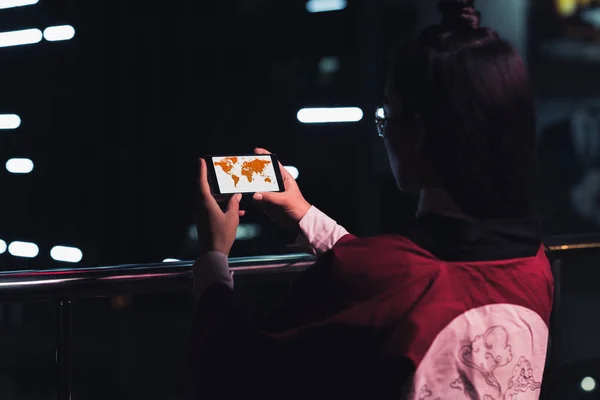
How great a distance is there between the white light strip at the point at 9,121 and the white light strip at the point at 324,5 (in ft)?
5.60

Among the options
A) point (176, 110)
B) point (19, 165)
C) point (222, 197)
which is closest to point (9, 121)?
point (19, 165)

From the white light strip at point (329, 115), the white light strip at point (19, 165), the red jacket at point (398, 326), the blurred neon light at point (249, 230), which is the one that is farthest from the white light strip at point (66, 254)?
the red jacket at point (398, 326)

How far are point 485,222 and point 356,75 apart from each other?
252 centimetres

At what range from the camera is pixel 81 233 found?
14.9 ft

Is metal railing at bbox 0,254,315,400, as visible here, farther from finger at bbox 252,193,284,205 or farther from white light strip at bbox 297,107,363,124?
white light strip at bbox 297,107,363,124

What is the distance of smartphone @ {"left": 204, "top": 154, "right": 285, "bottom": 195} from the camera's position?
1.84 metres

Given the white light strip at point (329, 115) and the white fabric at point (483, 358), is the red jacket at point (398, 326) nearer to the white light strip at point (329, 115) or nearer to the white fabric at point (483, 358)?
the white fabric at point (483, 358)

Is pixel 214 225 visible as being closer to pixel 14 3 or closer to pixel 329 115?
pixel 329 115

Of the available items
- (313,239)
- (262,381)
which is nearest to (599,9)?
(313,239)

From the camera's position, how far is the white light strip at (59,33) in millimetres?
4328

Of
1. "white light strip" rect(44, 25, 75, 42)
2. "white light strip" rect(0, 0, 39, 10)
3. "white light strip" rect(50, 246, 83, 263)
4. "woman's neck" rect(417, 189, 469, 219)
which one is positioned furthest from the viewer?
"white light strip" rect(50, 246, 83, 263)

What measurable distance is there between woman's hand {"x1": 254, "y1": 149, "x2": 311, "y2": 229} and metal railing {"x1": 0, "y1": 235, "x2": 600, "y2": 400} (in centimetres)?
31

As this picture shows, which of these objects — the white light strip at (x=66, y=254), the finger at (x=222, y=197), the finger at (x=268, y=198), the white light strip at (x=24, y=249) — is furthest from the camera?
the white light strip at (x=24, y=249)

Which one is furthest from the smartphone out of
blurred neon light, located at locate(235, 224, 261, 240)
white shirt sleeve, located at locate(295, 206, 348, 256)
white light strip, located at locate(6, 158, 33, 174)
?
white light strip, located at locate(6, 158, 33, 174)
